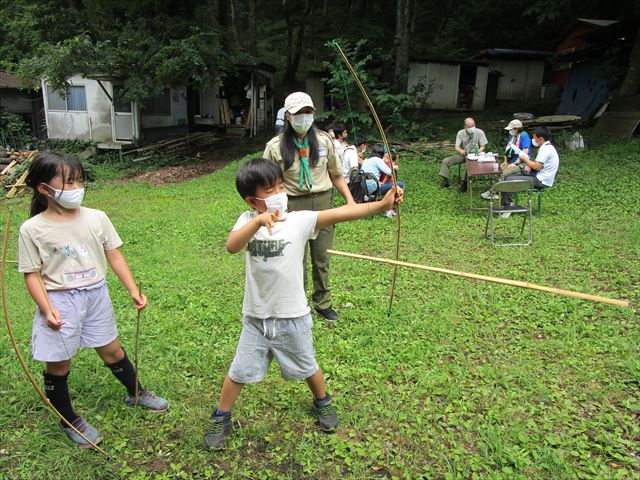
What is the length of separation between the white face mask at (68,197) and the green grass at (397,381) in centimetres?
147

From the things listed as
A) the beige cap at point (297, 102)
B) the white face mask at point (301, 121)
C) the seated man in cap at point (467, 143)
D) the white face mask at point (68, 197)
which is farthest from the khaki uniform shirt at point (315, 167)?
the seated man in cap at point (467, 143)

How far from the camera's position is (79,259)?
2.69m

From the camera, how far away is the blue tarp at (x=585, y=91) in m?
16.6

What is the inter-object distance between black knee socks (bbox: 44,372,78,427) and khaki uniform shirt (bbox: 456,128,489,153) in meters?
8.90

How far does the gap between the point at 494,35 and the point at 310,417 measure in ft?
99.9

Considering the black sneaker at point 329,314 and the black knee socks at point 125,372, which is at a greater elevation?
the black knee socks at point 125,372

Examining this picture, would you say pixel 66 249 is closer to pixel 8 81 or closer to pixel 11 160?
pixel 11 160

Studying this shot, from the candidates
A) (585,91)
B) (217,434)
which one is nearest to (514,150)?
(217,434)

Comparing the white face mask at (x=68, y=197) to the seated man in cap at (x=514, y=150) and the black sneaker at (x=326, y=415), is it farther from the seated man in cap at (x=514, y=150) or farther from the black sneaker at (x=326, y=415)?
the seated man in cap at (x=514, y=150)

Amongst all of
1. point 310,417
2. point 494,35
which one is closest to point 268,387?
point 310,417

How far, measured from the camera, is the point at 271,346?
2736 mm

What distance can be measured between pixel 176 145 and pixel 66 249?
16.8m

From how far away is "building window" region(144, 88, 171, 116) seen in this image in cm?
1835

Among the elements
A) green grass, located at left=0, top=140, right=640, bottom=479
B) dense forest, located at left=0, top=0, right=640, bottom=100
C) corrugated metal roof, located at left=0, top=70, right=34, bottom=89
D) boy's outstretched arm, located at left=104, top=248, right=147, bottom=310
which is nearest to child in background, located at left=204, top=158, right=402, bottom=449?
green grass, located at left=0, top=140, right=640, bottom=479
